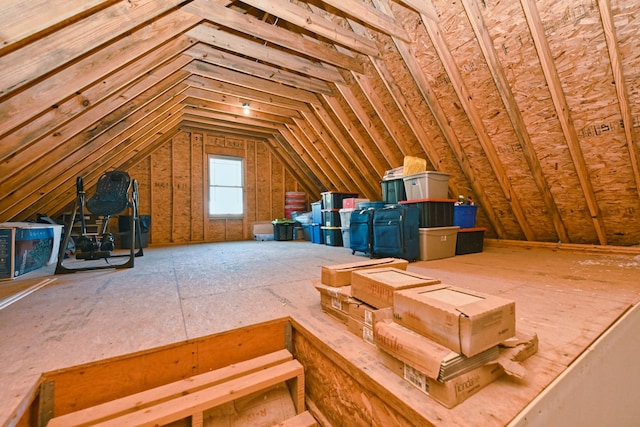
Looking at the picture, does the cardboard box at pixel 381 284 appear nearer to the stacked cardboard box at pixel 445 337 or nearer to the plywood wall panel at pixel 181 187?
the stacked cardboard box at pixel 445 337

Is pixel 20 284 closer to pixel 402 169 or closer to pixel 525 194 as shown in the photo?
pixel 402 169

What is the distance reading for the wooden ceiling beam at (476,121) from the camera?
2.80 metres

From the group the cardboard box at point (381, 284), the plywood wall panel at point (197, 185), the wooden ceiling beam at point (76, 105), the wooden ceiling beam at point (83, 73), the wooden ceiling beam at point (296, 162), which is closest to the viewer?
the cardboard box at point (381, 284)

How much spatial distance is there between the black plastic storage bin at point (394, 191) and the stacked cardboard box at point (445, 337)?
2.73 metres

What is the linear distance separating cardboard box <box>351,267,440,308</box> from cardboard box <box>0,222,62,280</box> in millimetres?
3341

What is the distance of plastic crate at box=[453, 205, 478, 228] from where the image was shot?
3.74 m

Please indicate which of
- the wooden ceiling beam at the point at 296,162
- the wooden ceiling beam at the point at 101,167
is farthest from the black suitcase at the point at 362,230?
the wooden ceiling beam at the point at 101,167

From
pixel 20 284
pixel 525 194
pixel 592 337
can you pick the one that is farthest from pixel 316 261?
pixel 525 194

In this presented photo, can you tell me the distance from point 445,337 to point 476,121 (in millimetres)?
3180

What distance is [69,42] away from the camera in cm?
160

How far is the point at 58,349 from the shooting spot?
1.13 metres

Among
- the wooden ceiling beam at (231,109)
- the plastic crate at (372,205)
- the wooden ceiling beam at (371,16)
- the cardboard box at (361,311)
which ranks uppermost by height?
the wooden ceiling beam at (231,109)

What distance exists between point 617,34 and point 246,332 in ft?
11.8

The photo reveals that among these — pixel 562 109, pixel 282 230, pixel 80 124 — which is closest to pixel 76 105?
pixel 80 124
